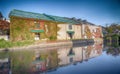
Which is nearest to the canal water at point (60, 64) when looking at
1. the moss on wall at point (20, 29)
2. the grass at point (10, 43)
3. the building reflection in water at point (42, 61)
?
the building reflection in water at point (42, 61)

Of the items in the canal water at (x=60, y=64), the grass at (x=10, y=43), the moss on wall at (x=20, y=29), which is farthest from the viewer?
the moss on wall at (x=20, y=29)

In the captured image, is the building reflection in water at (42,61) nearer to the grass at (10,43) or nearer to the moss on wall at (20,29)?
the grass at (10,43)

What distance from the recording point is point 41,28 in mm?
15469

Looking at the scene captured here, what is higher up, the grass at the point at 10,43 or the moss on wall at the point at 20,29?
the moss on wall at the point at 20,29

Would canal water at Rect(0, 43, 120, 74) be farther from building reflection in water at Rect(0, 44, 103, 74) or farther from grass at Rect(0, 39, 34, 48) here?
grass at Rect(0, 39, 34, 48)

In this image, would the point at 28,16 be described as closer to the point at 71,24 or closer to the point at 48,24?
the point at 48,24

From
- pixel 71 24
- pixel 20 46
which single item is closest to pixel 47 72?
pixel 20 46

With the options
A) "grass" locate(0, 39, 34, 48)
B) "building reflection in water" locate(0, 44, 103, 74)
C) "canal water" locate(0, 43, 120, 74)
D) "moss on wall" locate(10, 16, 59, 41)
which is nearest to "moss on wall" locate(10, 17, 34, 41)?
"moss on wall" locate(10, 16, 59, 41)

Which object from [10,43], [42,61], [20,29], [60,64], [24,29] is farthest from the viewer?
[24,29]

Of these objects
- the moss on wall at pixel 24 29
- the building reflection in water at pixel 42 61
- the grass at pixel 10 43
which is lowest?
the building reflection in water at pixel 42 61

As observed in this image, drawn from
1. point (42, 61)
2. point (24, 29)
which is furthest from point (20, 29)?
point (42, 61)

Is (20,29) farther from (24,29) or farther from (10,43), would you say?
(10,43)

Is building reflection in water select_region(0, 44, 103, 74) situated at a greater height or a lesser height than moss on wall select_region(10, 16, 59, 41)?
lesser

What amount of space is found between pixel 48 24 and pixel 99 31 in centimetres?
1173
